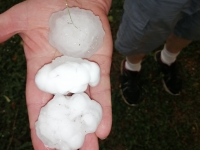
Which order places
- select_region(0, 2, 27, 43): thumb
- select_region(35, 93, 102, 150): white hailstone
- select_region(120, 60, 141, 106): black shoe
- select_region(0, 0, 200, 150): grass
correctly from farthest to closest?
1. select_region(120, 60, 141, 106): black shoe
2. select_region(0, 0, 200, 150): grass
3. select_region(0, 2, 27, 43): thumb
4. select_region(35, 93, 102, 150): white hailstone

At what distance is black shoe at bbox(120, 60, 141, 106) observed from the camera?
2.49 metres

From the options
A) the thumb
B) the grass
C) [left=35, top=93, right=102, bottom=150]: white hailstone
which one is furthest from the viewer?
the grass

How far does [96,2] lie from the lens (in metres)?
1.90

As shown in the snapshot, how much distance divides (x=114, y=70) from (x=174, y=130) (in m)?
0.71

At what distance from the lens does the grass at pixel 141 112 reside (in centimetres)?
239

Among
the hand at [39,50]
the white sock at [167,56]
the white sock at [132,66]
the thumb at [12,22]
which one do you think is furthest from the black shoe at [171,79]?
the thumb at [12,22]

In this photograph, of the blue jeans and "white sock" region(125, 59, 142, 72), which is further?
"white sock" region(125, 59, 142, 72)

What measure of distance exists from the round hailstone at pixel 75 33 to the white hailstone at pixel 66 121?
278 mm

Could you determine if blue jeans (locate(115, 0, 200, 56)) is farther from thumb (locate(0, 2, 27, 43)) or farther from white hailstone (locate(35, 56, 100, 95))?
thumb (locate(0, 2, 27, 43))

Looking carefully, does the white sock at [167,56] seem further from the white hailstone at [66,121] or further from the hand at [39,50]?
→ the white hailstone at [66,121]

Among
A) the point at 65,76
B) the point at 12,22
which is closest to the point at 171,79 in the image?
the point at 65,76

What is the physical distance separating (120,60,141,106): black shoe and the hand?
2.45 feet

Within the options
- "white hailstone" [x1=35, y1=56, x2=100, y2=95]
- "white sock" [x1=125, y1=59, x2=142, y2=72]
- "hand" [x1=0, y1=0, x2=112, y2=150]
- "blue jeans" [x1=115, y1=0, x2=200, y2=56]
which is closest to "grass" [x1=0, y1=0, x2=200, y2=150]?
"white sock" [x1=125, y1=59, x2=142, y2=72]

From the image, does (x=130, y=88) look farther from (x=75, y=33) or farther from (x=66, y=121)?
(x=66, y=121)
